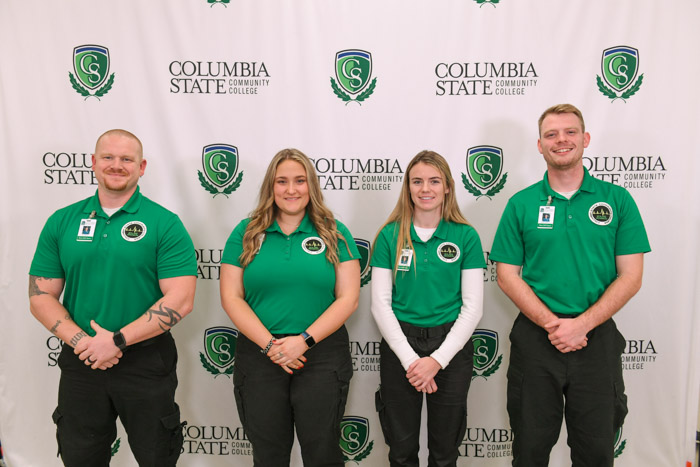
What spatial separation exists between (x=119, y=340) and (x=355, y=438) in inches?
57.9

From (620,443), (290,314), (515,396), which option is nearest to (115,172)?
(290,314)

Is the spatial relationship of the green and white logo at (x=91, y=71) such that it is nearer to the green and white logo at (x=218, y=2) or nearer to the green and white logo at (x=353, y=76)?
the green and white logo at (x=218, y=2)

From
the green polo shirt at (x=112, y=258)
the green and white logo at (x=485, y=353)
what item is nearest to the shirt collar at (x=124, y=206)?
the green polo shirt at (x=112, y=258)

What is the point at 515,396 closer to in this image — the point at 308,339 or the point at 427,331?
the point at 427,331

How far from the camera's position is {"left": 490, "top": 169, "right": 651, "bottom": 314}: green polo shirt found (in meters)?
1.92

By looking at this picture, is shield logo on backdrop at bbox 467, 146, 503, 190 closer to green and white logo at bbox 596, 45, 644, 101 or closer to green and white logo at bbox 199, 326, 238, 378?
green and white logo at bbox 596, 45, 644, 101

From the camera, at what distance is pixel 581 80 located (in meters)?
2.45

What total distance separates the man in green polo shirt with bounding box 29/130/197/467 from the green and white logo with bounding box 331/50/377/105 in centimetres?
112

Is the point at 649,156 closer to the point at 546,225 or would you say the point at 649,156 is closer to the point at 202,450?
the point at 546,225

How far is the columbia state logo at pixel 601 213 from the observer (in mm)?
1934

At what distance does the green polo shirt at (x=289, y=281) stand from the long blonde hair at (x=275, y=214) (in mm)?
28

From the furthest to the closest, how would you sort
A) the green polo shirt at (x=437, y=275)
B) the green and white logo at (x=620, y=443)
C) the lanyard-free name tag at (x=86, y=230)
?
1. the green and white logo at (x=620, y=443)
2. the green polo shirt at (x=437, y=275)
3. the lanyard-free name tag at (x=86, y=230)

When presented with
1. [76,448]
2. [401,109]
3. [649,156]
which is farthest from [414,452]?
[649,156]

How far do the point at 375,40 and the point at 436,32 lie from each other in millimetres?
340
